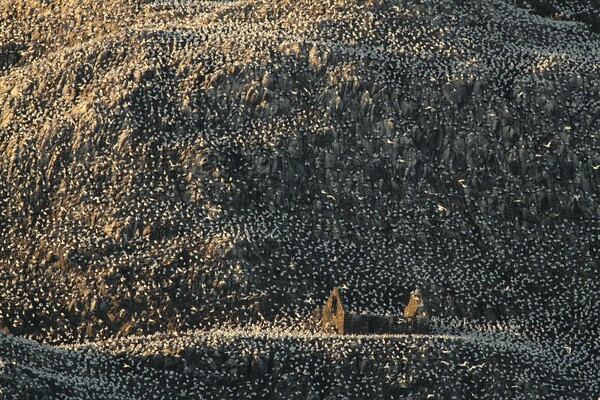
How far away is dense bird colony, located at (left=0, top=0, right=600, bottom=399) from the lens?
2201 inches

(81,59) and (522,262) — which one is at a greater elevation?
(81,59)

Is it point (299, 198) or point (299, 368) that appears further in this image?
point (299, 198)

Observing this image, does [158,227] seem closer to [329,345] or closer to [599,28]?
[329,345]

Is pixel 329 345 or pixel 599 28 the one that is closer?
pixel 329 345

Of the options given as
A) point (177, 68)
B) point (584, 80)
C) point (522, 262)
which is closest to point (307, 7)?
point (177, 68)

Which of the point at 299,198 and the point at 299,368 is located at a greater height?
the point at 299,198

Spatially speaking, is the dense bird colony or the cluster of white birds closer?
the cluster of white birds

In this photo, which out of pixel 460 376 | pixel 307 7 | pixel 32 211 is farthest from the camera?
pixel 307 7

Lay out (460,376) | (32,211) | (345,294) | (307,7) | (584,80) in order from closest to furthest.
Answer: (460,376) → (345,294) → (32,211) → (584,80) → (307,7)

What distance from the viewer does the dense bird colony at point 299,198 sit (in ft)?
183

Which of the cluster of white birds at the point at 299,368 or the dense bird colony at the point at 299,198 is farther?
the dense bird colony at the point at 299,198

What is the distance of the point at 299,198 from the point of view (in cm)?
6694

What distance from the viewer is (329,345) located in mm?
55875

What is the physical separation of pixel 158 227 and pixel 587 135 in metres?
24.0
